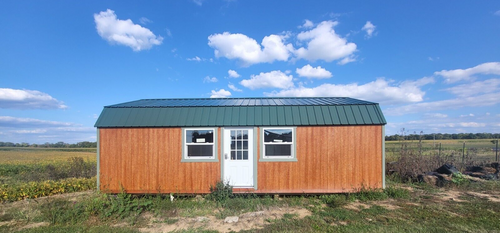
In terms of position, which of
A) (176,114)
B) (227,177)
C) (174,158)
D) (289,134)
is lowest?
(227,177)

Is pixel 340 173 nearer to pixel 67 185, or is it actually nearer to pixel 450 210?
pixel 450 210

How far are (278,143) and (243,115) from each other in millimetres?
1493

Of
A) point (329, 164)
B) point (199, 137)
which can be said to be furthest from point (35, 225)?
point (329, 164)

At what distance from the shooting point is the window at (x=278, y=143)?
736 centimetres

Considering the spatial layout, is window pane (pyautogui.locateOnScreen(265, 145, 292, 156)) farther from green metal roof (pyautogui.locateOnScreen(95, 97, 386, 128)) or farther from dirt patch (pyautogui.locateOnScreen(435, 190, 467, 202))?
dirt patch (pyautogui.locateOnScreen(435, 190, 467, 202))

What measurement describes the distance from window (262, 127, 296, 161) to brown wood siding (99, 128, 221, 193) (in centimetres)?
157

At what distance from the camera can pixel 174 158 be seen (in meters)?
7.34

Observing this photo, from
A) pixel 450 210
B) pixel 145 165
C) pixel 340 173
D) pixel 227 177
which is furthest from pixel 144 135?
pixel 450 210

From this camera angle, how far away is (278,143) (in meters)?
7.37

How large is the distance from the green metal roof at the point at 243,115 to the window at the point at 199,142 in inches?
11.3

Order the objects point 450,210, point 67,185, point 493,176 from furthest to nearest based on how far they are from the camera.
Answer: point 493,176, point 67,185, point 450,210

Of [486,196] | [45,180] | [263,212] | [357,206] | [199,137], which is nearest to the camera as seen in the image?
[263,212]

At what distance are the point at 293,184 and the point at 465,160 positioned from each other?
10.9 m

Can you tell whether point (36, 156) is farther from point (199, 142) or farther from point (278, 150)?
point (278, 150)
